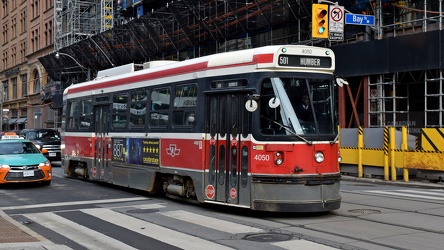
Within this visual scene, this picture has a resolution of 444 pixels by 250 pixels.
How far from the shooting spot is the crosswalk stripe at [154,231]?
7.88 m

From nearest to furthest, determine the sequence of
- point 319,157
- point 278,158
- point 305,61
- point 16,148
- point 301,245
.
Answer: point 301,245 → point 278,158 → point 319,157 → point 305,61 → point 16,148

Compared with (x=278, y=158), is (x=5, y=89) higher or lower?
higher

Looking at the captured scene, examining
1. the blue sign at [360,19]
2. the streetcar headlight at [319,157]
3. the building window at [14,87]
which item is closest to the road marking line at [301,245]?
the streetcar headlight at [319,157]

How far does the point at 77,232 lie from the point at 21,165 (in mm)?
7172

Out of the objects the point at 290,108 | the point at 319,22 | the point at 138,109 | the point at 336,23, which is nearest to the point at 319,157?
the point at 290,108

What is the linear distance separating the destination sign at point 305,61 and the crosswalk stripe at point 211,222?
9.96 ft

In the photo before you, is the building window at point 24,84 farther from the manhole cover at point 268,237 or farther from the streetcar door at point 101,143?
the manhole cover at point 268,237

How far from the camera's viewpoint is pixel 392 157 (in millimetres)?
19219

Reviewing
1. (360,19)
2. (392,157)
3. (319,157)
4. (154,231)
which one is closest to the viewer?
(154,231)

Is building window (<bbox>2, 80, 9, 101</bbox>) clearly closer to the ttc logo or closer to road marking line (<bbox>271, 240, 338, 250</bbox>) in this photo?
the ttc logo

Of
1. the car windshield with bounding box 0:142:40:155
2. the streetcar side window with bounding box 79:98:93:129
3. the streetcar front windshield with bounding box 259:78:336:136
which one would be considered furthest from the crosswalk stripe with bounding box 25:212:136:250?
the car windshield with bounding box 0:142:40:155

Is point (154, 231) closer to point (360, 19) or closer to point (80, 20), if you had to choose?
point (360, 19)

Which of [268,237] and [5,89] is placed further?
[5,89]

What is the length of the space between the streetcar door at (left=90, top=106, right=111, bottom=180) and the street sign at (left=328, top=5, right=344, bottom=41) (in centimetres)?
1051
